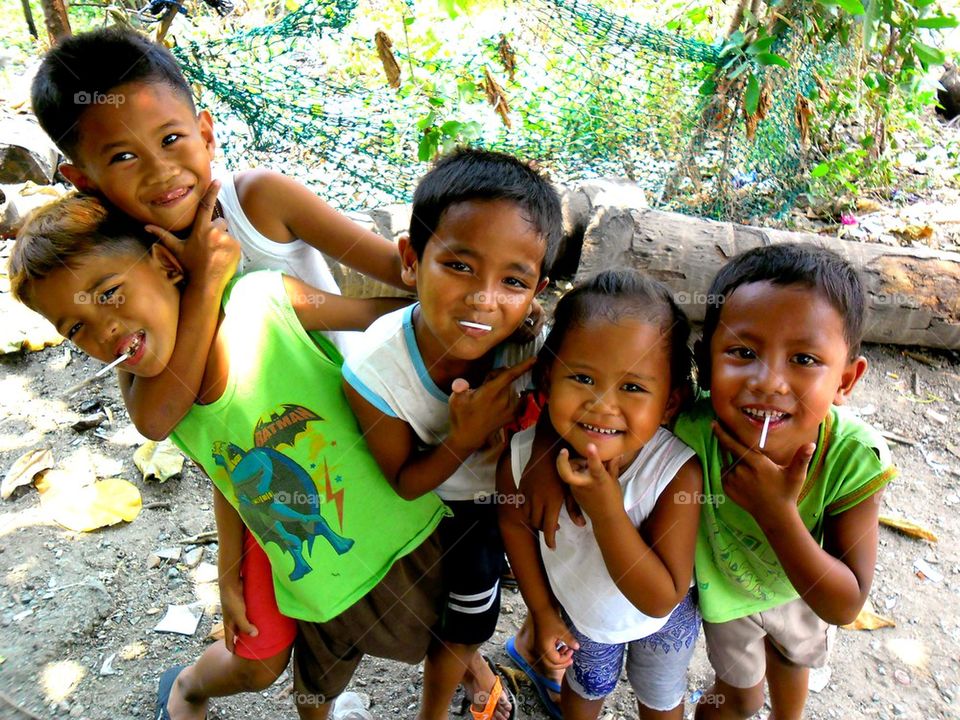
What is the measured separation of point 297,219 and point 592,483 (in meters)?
0.93

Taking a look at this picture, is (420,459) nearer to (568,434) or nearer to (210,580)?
(568,434)

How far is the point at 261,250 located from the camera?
5.49 ft

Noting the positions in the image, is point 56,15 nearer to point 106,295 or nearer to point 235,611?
point 106,295

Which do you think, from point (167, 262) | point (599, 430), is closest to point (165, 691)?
point (167, 262)

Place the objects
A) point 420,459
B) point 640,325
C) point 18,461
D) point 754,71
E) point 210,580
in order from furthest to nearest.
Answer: point 754,71
point 18,461
point 210,580
point 420,459
point 640,325

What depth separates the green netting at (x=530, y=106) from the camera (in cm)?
364

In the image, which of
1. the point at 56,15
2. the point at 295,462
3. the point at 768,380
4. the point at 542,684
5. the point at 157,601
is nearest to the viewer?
the point at 768,380

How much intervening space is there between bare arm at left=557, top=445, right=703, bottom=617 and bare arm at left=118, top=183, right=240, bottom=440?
767 mm

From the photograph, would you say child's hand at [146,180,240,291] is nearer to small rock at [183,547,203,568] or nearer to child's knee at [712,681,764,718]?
small rock at [183,547,203,568]

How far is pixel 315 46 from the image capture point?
166 inches

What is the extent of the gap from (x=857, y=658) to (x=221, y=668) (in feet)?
6.46

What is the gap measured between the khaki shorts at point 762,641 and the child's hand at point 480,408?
2.54 ft

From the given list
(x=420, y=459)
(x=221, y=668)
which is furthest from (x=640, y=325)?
(x=221, y=668)

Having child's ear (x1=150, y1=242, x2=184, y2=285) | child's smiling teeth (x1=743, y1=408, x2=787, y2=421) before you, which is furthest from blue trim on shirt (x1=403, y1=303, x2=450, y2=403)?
child's smiling teeth (x1=743, y1=408, x2=787, y2=421)
